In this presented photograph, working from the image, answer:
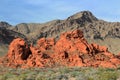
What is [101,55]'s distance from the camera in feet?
227

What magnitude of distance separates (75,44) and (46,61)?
7.14 meters

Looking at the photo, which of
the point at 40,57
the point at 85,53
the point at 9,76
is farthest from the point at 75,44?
the point at 9,76

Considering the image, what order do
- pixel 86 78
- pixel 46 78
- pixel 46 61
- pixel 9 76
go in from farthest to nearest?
1. pixel 46 61
2. pixel 9 76
3. pixel 46 78
4. pixel 86 78

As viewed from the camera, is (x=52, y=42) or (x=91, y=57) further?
(x=52, y=42)

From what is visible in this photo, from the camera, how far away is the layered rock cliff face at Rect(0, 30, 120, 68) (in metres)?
65.2

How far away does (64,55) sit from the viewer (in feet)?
219

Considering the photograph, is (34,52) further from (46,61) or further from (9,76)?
(9,76)

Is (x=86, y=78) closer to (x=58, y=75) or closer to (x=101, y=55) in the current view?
(x=58, y=75)

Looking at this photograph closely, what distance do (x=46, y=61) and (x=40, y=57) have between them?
64.0 inches

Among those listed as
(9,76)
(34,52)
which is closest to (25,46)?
(34,52)

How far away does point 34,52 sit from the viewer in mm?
68438

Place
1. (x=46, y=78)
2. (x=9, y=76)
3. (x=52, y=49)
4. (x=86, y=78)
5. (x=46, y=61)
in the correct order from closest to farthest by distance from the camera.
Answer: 1. (x=86, y=78)
2. (x=46, y=78)
3. (x=9, y=76)
4. (x=46, y=61)
5. (x=52, y=49)

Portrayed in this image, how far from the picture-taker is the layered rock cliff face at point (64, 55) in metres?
65.2

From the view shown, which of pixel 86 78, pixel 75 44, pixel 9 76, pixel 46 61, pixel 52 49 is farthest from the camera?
pixel 52 49
